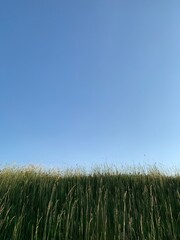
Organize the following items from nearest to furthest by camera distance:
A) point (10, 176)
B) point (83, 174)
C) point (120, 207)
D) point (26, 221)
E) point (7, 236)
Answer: point (7, 236)
point (26, 221)
point (120, 207)
point (10, 176)
point (83, 174)

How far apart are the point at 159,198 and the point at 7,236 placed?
4141mm

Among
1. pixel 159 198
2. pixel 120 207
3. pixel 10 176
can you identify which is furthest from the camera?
pixel 10 176

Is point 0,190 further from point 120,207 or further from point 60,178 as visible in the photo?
point 120,207

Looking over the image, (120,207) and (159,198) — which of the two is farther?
(159,198)

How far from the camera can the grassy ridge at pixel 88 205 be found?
5.65 meters

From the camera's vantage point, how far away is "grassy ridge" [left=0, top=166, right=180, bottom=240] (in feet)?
18.5

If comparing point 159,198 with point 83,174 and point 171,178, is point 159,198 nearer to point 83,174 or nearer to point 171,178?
point 171,178

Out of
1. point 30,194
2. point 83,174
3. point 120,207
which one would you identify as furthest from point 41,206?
point 83,174

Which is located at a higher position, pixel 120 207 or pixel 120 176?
pixel 120 176

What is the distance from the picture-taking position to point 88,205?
7.19 m

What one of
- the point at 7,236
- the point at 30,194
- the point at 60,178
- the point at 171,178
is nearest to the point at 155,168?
the point at 171,178

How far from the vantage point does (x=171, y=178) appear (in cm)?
954

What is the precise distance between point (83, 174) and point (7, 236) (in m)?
4.87


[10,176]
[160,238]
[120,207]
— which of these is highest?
[10,176]
